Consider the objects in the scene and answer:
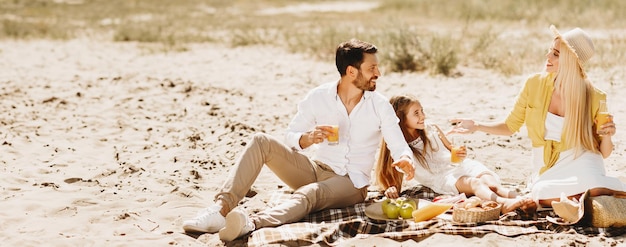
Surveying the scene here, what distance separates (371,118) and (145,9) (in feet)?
70.6

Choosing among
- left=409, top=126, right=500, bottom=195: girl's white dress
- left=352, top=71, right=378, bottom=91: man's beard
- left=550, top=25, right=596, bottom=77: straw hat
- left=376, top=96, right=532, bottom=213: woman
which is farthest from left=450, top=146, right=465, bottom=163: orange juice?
left=550, top=25, right=596, bottom=77: straw hat

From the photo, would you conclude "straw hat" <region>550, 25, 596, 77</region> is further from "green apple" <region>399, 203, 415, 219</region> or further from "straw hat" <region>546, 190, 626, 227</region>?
"green apple" <region>399, 203, 415, 219</region>

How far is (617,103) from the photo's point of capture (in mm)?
8312

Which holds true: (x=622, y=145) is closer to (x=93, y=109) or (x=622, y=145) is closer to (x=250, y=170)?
(x=250, y=170)

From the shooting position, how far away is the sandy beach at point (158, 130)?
5.18 meters

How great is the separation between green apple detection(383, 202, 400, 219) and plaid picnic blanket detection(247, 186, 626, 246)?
0.06 metres

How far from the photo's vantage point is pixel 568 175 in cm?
502

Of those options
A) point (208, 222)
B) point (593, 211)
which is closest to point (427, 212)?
point (593, 211)

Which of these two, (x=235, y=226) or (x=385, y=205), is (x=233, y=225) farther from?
(x=385, y=205)

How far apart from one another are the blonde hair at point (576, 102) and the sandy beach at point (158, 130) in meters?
0.69

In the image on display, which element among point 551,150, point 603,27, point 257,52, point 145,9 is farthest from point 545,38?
point 145,9

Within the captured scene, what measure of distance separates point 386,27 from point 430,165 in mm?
7822

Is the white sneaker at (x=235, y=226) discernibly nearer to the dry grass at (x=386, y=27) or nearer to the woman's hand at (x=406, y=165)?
the woman's hand at (x=406, y=165)

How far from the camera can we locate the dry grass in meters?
11.3
